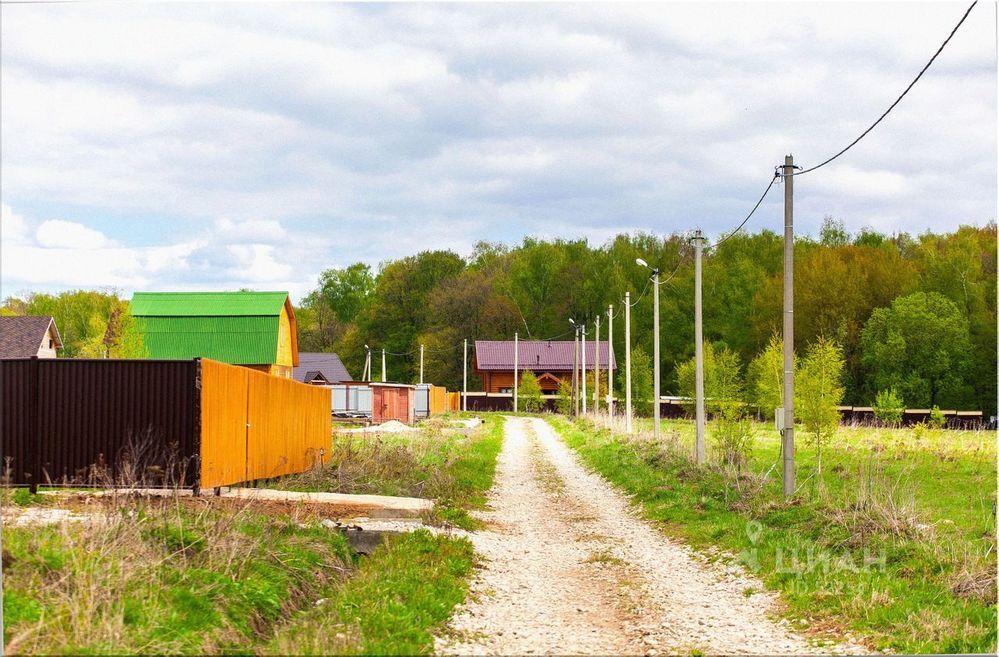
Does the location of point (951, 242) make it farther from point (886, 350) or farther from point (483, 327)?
point (483, 327)

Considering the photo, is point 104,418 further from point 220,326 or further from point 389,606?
point 220,326

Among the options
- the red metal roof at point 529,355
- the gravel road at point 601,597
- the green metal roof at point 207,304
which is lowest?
the gravel road at point 601,597

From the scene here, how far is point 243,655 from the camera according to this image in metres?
6.70

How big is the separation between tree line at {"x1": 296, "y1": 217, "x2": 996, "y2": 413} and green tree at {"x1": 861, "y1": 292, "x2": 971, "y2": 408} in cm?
8

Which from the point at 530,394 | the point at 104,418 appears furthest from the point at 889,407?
the point at 104,418

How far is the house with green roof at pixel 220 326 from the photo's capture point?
136 ft

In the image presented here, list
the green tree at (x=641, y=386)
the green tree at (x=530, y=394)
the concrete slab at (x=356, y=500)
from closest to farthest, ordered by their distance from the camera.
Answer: the concrete slab at (x=356, y=500)
the green tree at (x=641, y=386)
the green tree at (x=530, y=394)

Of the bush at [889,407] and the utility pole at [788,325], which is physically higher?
the utility pole at [788,325]

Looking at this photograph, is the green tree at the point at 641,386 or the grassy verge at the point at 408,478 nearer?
the grassy verge at the point at 408,478

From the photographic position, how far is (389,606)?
7.81 meters

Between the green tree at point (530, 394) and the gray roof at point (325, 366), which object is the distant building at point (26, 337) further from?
the green tree at point (530, 394)

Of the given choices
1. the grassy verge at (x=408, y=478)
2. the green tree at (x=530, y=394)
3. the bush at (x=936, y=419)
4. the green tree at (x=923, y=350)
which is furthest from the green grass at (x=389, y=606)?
the green tree at (x=530, y=394)

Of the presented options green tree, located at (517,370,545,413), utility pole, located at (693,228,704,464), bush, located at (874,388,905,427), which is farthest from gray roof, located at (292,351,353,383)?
→ utility pole, located at (693,228,704,464)

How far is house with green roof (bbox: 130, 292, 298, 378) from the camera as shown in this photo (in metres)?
41.5
